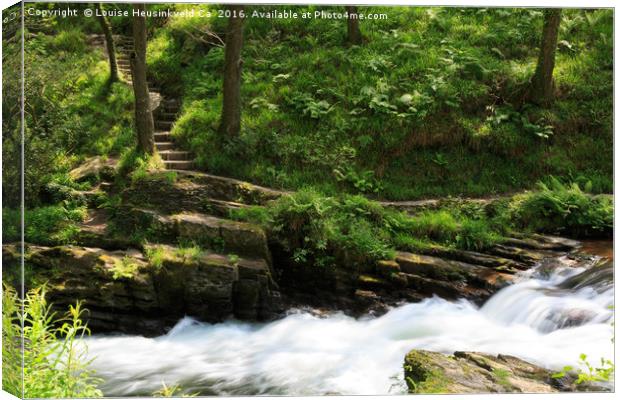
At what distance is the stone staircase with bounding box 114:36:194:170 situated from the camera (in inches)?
372

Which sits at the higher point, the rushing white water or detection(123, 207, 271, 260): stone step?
detection(123, 207, 271, 260): stone step

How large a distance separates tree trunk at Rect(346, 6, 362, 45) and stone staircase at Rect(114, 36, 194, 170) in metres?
2.65

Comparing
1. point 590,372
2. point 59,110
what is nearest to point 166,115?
point 59,110

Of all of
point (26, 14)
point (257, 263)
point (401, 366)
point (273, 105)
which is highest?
point (26, 14)

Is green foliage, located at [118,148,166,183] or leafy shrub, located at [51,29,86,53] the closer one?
leafy shrub, located at [51,29,86,53]

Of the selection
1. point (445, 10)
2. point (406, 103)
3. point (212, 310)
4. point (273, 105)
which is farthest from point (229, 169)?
point (445, 10)

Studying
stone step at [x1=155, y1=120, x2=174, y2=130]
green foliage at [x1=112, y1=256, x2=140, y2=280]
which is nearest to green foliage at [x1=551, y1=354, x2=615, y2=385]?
green foliage at [x1=112, y1=256, x2=140, y2=280]

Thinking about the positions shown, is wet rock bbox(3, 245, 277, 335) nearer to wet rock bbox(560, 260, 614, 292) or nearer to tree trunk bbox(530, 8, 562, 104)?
wet rock bbox(560, 260, 614, 292)

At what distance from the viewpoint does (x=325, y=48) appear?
10.2 metres

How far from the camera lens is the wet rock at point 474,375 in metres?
6.38

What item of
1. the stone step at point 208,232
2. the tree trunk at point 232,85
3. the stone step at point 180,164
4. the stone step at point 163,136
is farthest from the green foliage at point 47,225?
the tree trunk at point 232,85

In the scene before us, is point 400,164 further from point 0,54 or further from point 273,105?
point 0,54

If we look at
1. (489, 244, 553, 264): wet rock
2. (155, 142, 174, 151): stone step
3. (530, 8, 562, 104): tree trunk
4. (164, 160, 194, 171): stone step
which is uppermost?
(530, 8, 562, 104): tree trunk

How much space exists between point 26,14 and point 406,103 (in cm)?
535
